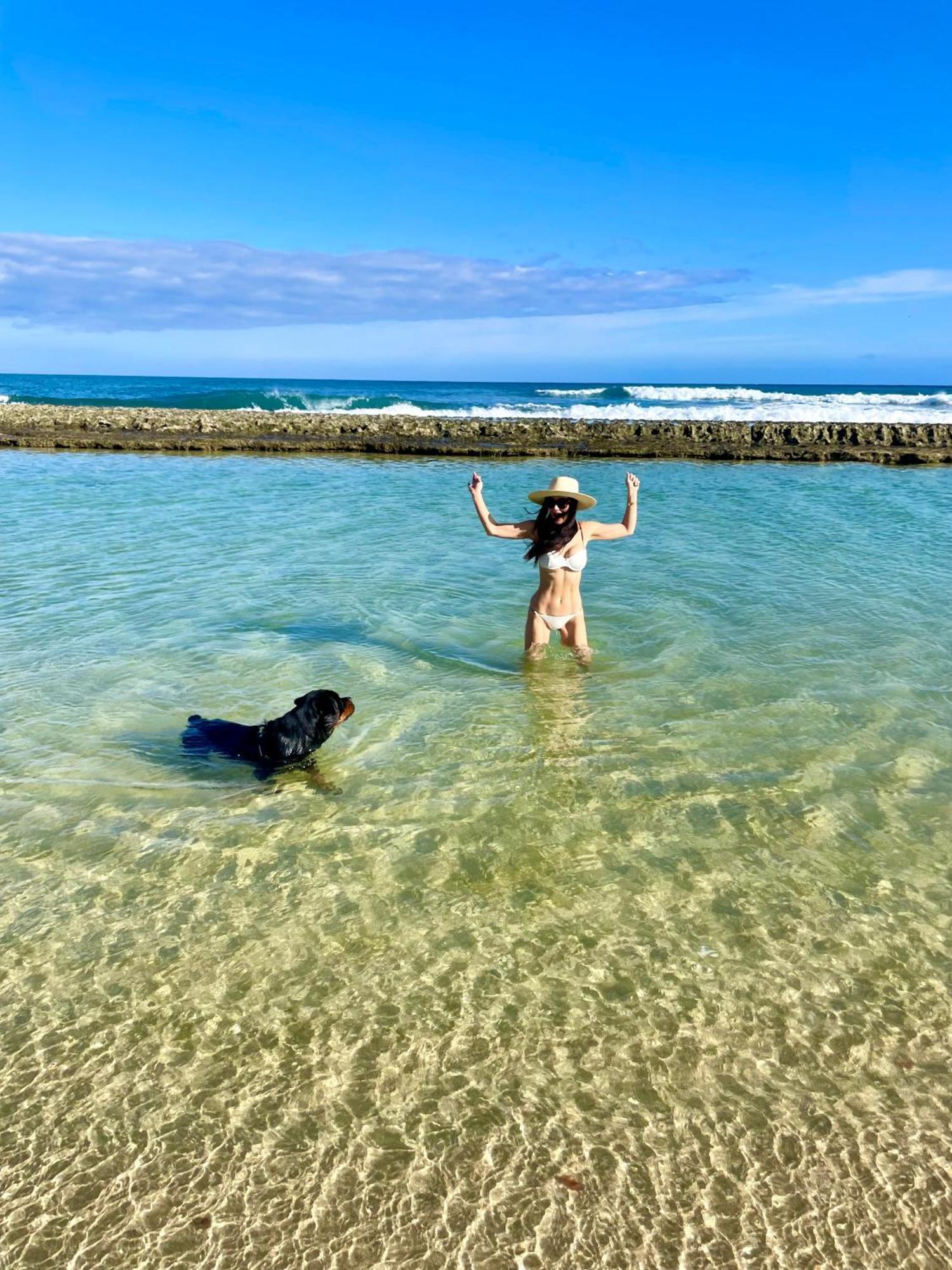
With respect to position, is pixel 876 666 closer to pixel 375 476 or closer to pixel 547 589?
pixel 547 589

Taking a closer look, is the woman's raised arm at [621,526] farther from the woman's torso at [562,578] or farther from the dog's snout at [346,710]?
the dog's snout at [346,710]

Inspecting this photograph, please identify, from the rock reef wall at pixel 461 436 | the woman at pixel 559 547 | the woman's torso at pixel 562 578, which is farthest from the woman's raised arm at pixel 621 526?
the rock reef wall at pixel 461 436

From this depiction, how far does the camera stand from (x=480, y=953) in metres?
3.54

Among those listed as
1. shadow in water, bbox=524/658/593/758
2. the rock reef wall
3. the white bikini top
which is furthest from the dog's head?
the rock reef wall

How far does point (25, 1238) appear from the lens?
7.72 ft

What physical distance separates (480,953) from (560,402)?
68.7 meters

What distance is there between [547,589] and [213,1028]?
15.3 feet

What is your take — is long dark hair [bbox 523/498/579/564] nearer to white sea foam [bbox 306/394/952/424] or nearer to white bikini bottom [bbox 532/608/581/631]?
white bikini bottom [bbox 532/608/581/631]

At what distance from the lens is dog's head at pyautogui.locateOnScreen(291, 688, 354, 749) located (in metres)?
5.00

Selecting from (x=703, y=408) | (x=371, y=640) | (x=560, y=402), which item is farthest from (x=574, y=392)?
(x=371, y=640)

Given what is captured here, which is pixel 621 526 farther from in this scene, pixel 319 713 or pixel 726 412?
pixel 726 412

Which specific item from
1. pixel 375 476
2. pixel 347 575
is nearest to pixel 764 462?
pixel 375 476

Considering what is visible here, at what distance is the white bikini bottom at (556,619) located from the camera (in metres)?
7.27

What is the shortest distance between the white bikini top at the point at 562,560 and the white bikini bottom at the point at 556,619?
0.37 m
